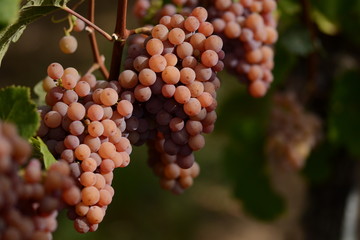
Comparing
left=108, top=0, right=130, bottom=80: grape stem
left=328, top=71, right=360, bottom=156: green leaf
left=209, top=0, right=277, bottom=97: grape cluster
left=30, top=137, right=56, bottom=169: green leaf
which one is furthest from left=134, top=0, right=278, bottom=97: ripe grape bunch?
left=328, top=71, right=360, bottom=156: green leaf

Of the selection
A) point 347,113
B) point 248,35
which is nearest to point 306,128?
point 347,113

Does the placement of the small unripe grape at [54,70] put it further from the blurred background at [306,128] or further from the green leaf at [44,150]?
the blurred background at [306,128]

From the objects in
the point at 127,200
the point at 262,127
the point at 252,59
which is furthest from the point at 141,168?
the point at 252,59

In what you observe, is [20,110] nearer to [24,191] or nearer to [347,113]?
[24,191]

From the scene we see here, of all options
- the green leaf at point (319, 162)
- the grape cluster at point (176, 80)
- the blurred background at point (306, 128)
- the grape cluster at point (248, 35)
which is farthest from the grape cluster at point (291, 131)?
the grape cluster at point (176, 80)

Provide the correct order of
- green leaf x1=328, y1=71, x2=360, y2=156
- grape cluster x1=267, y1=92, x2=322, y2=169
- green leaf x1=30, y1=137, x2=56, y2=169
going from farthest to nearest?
green leaf x1=328, y1=71, x2=360, y2=156 < grape cluster x1=267, y1=92, x2=322, y2=169 < green leaf x1=30, y1=137, x2=56, y2=169

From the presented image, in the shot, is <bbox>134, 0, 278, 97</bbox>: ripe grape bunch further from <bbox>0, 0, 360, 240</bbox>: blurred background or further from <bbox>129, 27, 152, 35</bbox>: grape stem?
<bbox>0, 0, 360, 240</bbox>: blurred background
